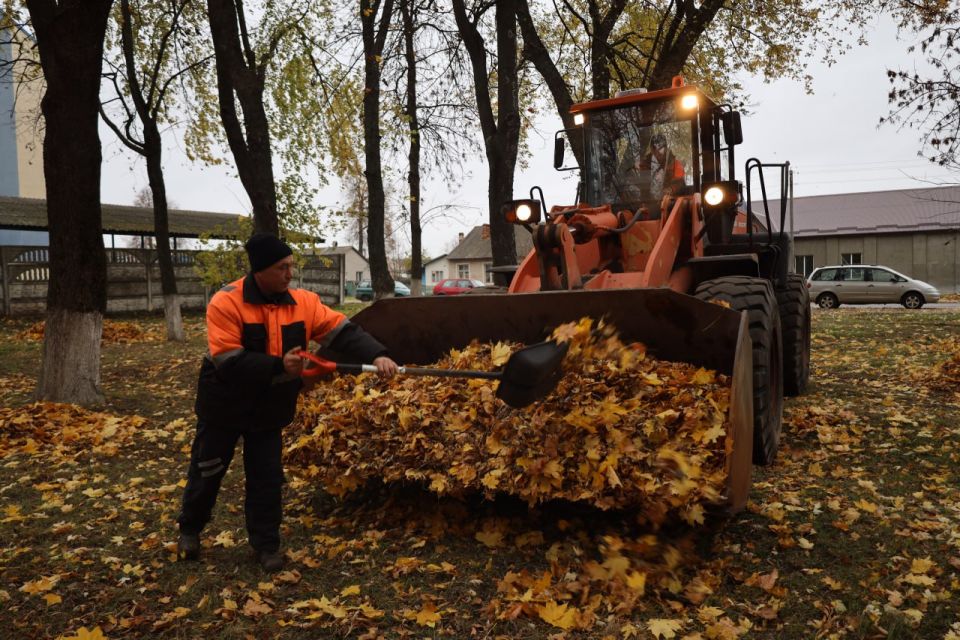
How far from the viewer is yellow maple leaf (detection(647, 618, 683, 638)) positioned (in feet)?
9.81

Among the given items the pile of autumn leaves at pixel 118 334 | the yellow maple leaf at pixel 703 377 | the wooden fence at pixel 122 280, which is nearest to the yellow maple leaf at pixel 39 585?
the yellow maple leaf at pixel 703 377

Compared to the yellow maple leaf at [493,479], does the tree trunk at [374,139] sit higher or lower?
higher

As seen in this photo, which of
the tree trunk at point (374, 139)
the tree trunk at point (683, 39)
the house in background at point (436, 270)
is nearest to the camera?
the tree trunk at point (683, 39)

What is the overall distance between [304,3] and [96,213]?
741 centimetres

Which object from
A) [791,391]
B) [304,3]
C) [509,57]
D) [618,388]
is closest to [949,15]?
[509,57]

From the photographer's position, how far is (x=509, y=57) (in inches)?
435

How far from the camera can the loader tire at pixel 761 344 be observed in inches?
172

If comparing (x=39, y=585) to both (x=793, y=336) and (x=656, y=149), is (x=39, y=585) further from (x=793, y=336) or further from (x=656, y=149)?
(x=793, y=336)

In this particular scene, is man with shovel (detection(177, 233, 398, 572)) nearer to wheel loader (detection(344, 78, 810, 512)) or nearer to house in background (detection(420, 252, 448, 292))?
wheel loader (detection(344, 78, 810, 512))

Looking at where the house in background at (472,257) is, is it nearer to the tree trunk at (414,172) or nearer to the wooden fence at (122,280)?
the wooden fence at (122,280)

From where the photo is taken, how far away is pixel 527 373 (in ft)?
11.4

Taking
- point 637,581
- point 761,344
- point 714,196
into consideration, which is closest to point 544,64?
point 714,196

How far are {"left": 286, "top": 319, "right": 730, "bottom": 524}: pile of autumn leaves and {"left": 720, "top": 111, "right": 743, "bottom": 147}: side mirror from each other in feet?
9.01

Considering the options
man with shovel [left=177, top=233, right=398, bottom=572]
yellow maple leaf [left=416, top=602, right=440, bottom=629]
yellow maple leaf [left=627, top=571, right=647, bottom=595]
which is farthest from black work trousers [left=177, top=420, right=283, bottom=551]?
yellow maple leaf [left=627, top=571, right=647, bottom=595]
